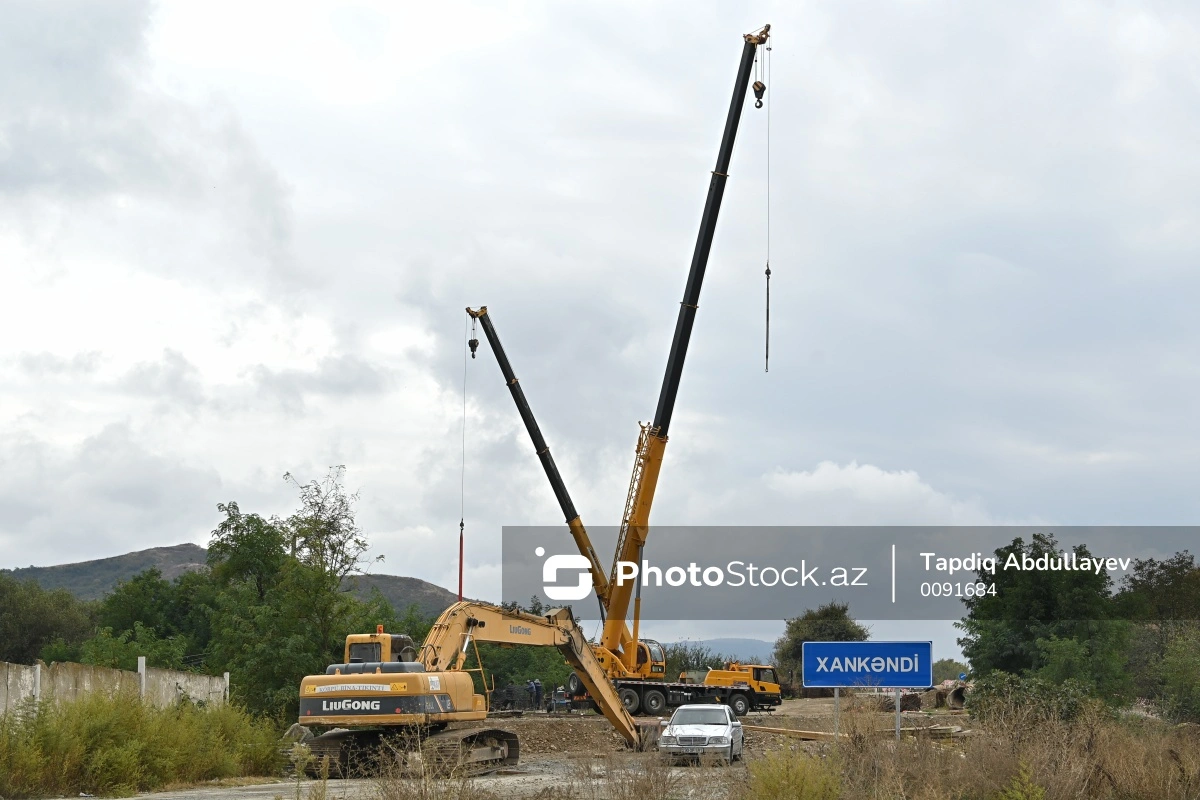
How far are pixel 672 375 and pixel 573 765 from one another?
16.8 meters

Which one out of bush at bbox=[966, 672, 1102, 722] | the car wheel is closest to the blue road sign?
bush at bbox=[966, 672, 1102, 722]

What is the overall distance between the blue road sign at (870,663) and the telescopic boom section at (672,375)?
20.1 meters

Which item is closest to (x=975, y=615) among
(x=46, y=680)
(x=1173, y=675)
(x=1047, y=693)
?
(x=1173, y=675)

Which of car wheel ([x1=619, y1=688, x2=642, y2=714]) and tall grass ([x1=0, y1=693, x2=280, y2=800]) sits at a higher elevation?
tall grass ([x1=0, y1=693, x2=280, y2=800])

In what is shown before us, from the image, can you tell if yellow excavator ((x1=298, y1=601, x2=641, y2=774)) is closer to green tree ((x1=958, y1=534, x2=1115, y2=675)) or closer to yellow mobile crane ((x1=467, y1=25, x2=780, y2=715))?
yellow mobile crane ((x1=467, y1=25, x2=780, y2=715))

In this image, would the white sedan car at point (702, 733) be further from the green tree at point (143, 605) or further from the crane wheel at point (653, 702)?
the green tree at point (143, 605)

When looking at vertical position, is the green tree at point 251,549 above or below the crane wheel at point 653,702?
above

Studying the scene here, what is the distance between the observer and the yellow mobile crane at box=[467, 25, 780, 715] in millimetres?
40500

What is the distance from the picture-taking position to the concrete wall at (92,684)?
20.1m

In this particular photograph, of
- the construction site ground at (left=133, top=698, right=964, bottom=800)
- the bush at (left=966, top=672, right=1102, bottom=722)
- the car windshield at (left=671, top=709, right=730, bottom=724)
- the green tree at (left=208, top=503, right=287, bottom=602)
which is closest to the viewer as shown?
the construction site ground at (left=133, top=698, right=964, bottom=800)

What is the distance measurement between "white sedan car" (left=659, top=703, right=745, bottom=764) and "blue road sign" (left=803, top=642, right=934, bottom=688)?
8.66m

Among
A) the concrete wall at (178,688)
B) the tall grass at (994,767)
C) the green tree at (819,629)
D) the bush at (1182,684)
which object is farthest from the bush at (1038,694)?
the green tree at (819,629)

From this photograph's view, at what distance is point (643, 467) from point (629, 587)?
4.27 metres

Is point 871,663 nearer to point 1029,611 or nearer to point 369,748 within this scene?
point 369,748
